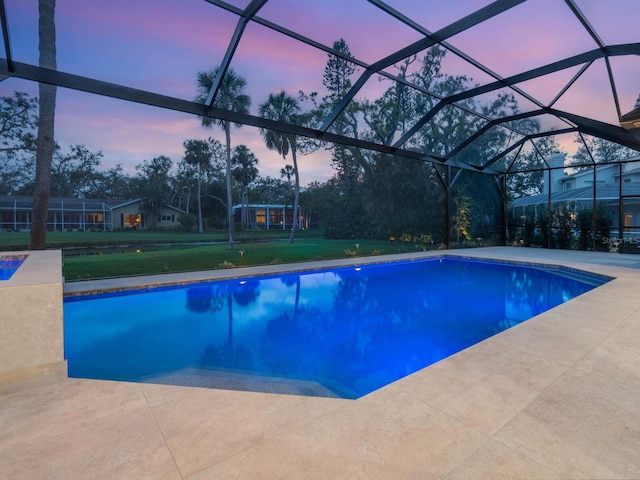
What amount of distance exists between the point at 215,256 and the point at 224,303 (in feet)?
10.5

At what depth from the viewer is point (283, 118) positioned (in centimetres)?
1042

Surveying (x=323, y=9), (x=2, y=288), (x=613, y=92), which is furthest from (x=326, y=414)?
(x=613, y=92)

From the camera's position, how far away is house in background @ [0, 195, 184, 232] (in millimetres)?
5744

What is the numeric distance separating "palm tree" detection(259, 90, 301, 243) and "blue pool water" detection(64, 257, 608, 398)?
5136 millimetres

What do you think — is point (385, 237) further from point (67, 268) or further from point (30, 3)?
point (30, 3)

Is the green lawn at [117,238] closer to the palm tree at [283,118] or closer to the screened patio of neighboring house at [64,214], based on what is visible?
the screened patio of neighboring house at [64,214]

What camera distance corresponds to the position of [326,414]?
76.6 inches

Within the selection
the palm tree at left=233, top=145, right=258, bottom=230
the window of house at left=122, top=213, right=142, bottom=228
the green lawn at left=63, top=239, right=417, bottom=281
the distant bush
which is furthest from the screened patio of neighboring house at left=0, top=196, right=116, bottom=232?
the palm tree at left=233, top=145, right=258, bottom=230

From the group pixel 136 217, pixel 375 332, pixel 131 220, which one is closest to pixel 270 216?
pixel 136 217

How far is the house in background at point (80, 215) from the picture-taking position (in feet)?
18.8

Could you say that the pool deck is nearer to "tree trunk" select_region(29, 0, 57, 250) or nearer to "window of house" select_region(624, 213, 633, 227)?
"tree trunk" select_region(29, 0, 57, 250)

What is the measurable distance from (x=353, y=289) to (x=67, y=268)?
5.64m

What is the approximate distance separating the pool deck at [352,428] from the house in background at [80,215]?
484 centimetres

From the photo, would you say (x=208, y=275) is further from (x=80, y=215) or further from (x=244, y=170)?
(x=244, y=170)
